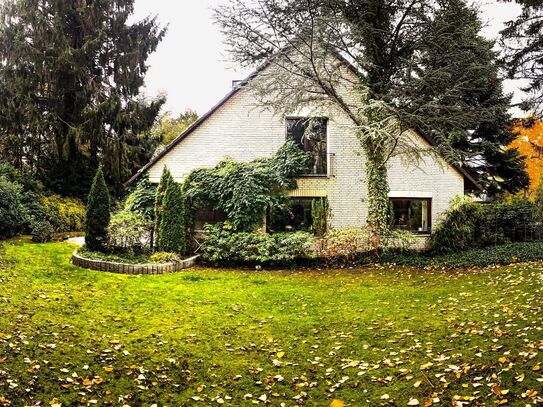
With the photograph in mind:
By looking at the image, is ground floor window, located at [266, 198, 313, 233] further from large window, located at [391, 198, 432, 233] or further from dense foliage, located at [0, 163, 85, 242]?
dense foliage, located at [0, 163, 85, 242]

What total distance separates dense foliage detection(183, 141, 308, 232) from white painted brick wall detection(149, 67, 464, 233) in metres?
0.77

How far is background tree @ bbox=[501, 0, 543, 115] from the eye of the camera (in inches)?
641

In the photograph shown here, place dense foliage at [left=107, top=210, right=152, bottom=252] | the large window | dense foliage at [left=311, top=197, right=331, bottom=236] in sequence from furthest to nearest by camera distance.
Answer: the large window, dense foliage at [left=311, top=197, right=331, bottom=236], dense foliage at [left=107, top=210, right=152, bottom=252]

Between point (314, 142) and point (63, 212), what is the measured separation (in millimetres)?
11327

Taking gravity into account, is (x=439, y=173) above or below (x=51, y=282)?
above

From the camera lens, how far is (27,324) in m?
6.30

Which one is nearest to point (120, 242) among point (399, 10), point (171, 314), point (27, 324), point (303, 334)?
point (171, 314)

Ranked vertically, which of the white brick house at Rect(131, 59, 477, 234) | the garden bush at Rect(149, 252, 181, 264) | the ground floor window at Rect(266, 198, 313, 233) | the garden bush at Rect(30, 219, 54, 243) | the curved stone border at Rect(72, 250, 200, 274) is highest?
the white brick house at Rect(131, 59, 477, 234)

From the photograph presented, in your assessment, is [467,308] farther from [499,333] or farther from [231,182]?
[231,182]

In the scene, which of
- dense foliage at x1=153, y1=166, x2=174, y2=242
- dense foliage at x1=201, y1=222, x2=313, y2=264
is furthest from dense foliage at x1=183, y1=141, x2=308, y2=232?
dense foliage at x1=153, y1=166, x2=174, y2=242

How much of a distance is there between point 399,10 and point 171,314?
38.0 ft

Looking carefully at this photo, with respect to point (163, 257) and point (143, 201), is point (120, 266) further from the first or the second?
point (143, 201)

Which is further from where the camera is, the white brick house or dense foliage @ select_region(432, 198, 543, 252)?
the white brick house

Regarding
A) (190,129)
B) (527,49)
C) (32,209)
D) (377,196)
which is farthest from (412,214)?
(32,209)
